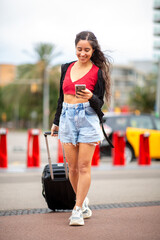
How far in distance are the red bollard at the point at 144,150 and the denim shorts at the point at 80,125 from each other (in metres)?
5.85

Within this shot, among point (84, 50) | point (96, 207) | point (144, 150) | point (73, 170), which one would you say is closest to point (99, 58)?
point (84, 50)

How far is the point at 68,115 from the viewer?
3893 mm

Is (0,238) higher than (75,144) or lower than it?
lower

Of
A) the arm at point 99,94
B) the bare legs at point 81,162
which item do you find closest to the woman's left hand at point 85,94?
the arm at point 99,94

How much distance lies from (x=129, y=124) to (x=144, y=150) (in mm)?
1533

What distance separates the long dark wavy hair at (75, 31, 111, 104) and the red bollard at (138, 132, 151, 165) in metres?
5.64

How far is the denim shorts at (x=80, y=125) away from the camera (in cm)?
385

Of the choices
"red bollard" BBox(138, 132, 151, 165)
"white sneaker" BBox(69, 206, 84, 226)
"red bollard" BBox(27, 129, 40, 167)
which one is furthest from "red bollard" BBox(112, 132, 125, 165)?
"white sneaker" BBox(69, 206, 84, 226)

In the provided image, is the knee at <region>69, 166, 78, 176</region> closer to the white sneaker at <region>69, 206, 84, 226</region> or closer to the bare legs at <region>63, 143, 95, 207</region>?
the bare legs at <region>63, 143, 95, 207</region>

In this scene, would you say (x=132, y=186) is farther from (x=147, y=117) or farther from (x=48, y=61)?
(x=48, y=61)

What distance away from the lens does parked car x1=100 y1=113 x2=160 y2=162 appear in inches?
423

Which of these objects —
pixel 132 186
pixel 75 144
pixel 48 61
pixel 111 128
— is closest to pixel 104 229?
pixel 75 144

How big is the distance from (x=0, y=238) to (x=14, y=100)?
45.8m

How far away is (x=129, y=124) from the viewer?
11016mm
